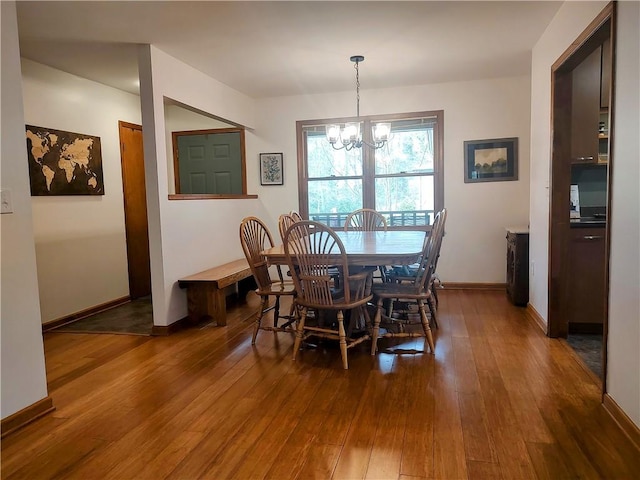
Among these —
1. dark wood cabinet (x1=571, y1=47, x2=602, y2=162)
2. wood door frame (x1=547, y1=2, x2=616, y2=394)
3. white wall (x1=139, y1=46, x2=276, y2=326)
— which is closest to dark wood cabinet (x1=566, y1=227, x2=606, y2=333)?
wood door frame (x1=547, y1=2, x2=616, y2=394)

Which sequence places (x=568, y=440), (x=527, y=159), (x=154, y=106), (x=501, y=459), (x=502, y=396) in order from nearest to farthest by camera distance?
(x=501, y=459), (x=568, y=440), (x=502, y=396), (x=154, y=106), (x=527, y=159)

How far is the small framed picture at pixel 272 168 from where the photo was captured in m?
5.50

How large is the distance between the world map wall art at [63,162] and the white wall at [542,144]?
4.11 m

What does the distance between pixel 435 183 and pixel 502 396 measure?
314cm

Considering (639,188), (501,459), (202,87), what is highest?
(202,87)

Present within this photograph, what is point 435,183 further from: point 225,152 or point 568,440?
point 568,440

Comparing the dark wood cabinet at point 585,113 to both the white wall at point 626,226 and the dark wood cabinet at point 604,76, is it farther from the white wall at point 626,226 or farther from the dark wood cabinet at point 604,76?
the white wall at point 626,226

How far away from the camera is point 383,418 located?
7.02ft

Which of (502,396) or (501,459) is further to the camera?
(502,396)

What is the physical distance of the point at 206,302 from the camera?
3818 millimetres

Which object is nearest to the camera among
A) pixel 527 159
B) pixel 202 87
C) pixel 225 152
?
pixel 202 87

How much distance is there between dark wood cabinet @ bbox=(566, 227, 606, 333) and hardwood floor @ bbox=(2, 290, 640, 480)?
→ 0.38 metres

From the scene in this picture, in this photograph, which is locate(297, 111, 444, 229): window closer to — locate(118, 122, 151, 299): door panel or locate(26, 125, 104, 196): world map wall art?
locate(118, 122, 151, 299): door panel

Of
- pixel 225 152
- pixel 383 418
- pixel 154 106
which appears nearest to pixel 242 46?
pixel 154 106
